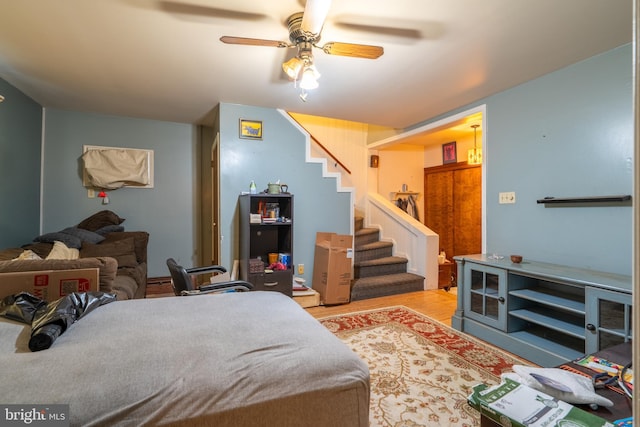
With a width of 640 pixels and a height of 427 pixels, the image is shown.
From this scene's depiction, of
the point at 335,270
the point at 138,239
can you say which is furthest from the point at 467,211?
the point at 138,239

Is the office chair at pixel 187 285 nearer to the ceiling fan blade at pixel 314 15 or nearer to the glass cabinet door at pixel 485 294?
the ceiling fan blade at pixel 314 15

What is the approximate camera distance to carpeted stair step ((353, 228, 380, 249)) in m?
4.85

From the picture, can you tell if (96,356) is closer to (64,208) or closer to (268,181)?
(268,181)

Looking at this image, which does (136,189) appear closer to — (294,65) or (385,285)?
(294,65)

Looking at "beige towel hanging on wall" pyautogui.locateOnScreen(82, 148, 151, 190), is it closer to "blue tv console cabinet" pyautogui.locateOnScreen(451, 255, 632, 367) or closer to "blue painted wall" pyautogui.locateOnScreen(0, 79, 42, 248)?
"blue painted wall" pyautogui.locateOnScreen(0, 79, 42, 248)

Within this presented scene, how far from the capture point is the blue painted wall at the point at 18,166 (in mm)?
2887

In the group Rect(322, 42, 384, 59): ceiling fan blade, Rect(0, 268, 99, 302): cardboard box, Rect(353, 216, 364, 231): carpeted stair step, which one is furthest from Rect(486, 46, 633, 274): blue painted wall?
Rect(0, 268, 99, 302): cardboard box

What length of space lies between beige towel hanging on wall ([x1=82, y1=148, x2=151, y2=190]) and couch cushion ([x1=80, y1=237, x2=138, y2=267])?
33.9 inches

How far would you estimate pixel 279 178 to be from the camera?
387 cm

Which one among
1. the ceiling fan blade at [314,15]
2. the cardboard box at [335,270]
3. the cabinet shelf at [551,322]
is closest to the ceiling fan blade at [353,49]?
the ceiling fan blade at [314,15]

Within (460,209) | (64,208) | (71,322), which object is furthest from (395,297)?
(64,208)

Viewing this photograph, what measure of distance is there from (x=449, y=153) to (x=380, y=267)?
2.61 m

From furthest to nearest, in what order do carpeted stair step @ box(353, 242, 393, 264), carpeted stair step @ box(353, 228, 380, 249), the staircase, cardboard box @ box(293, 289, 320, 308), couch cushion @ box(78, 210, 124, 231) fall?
1. carpeted stair step @ box(353, 228, 380, 249)
2. carpeted stair step @ box(353, 242, 393, 264)
3. the staircase
4. couch cushion @ box(78, 210, 124, 231)
5. cardboard box @ box(293, 289, 320, 308)

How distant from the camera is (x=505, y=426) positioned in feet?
2.69
